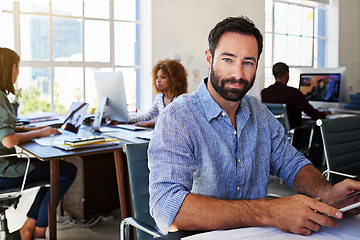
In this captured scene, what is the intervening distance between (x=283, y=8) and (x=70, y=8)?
399 cm

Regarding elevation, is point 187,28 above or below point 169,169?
above

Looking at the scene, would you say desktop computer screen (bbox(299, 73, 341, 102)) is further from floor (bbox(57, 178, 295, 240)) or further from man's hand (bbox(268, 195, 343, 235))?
man's hand (bbox(268, 195, 343, 235))

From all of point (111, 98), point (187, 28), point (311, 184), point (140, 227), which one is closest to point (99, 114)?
point (111, 98)

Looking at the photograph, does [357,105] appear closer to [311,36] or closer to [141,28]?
[311,36]

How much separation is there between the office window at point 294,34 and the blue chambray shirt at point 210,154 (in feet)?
17.3

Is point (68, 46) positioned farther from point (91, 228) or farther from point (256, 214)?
point (256, 214)

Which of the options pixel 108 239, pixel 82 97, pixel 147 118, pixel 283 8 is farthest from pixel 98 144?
pixel 283 8

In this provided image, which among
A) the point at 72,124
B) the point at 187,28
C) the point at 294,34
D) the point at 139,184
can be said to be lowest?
the point at 139,184

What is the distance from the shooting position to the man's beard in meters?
1.30

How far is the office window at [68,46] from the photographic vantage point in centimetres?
453

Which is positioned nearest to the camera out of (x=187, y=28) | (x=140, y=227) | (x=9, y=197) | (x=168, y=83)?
(x=140, y=227)

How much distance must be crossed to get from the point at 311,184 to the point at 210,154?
37 cm

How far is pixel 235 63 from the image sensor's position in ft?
4.24

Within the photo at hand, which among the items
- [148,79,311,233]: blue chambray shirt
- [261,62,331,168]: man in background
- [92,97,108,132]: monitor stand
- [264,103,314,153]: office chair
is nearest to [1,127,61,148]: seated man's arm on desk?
[92,97,108,132]: monitor stand
